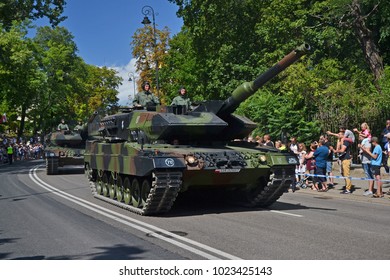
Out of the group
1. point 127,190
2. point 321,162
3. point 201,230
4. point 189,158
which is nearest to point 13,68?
point 321,162

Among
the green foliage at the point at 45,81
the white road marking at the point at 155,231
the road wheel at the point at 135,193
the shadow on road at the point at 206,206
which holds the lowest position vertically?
the white road marking at the point at 155,231

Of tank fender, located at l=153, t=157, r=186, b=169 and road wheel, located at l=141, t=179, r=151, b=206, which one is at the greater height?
tank fender, located at l=153, t=157, r=186, b=169

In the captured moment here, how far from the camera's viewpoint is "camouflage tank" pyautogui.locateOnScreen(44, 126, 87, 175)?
81.0 feet

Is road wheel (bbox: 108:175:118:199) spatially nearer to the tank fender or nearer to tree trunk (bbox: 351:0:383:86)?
the tank fender

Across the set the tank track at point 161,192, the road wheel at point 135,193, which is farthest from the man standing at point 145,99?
the tank track at point 161,192

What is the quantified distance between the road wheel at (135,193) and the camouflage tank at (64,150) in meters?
13.4

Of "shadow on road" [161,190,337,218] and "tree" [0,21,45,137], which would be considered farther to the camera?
"tree" [0,21,45,137]

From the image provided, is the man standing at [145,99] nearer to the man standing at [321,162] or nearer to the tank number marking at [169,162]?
the tank number marking at [169,162]

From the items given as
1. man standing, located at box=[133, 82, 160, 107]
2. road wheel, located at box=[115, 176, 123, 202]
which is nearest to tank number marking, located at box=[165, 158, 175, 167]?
road wheel, located at box=[115, 176, 123, 202]

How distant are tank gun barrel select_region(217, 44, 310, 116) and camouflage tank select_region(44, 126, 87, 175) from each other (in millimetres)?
13856

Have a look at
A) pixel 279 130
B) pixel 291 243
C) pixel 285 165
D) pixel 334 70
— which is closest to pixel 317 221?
pixel 285 165

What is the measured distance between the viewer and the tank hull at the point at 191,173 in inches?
396

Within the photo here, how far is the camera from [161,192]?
10102 mm

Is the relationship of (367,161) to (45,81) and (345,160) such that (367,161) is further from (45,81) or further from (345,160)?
(45,81)
